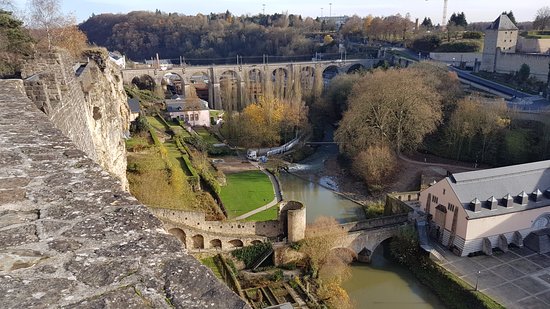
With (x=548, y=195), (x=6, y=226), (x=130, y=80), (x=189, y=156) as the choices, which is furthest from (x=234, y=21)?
(x=6, y=226)

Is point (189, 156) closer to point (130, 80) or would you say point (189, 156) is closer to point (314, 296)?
point (314, 296)

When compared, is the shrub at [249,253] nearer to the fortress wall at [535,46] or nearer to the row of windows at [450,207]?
the row of windows at [450,207]

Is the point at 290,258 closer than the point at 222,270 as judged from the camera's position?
No

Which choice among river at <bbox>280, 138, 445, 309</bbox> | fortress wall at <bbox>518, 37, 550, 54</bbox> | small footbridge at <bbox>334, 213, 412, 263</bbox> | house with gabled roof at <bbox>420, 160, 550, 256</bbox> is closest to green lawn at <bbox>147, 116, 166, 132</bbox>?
river at <bbox>280, 138, 445, 309</bbox>

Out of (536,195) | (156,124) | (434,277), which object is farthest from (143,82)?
(536,195)

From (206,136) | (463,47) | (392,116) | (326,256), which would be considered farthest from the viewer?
(463,47)

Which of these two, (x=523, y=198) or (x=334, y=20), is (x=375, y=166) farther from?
(x=334, y=20)
